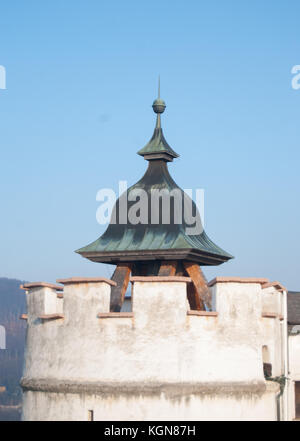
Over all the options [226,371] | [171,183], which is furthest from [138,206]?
[226,371]

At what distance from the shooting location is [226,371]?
24672 millimetres

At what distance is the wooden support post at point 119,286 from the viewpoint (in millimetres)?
27250

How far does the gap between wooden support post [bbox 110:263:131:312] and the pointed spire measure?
379cm

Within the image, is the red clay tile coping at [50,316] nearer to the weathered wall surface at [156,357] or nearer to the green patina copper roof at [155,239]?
the weathered wall surface at [156,357]

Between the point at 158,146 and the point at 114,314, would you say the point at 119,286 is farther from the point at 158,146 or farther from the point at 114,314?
the point at 158,146

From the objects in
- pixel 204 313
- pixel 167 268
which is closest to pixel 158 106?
pixel 167 268

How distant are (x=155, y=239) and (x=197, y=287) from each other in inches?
79.0

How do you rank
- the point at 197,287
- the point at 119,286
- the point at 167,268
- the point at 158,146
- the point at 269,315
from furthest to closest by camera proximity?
the point at 158,146
the point at 119,286
the point at 197,287
the point at 167,268
the point at 269,315

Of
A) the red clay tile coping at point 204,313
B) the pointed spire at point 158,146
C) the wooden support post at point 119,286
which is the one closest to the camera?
the red clay tile coping at point 204,313

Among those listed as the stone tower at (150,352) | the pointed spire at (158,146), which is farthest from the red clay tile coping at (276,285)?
the pointed spire at (158,146)

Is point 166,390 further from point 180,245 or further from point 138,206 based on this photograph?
point 138,206

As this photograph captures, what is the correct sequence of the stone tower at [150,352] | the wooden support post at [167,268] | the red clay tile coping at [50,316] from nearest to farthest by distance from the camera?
1. the stone tower at [150,352]
2. the red clay tile coping at [50,316]
3. the wooden support post at [167,268]

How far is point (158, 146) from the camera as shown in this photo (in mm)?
29234

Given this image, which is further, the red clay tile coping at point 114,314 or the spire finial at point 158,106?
the spire finial at point 158,106
